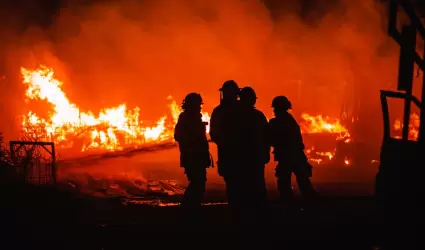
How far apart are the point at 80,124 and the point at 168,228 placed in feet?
52.1

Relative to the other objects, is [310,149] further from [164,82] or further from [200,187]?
[200,187]

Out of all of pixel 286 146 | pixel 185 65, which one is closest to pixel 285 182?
pixel 286 146

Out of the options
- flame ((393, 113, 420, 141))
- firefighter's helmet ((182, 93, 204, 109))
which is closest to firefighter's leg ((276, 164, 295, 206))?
firefighter's helmet ((182, 93, 204, 109))

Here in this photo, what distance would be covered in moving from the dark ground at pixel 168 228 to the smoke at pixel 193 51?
16.1 metres

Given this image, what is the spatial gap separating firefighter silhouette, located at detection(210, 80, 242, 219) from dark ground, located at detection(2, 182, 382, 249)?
41 cm

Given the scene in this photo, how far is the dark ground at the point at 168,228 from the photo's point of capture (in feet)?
15.3

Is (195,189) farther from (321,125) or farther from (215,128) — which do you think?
(321,125)

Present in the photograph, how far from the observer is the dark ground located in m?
4.66

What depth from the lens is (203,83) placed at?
78.2 feet

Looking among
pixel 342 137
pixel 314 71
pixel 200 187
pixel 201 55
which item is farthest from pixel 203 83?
pixel 200 187

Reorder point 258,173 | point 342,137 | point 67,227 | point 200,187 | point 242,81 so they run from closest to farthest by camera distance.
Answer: point 258,173, point 67,227, point 200,187, point 342,137, point 242,81

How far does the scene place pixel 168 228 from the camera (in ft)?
17.0

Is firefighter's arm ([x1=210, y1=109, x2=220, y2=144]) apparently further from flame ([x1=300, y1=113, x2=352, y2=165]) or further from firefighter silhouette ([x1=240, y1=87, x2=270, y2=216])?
flame ([x1=300, y1=113, x2=352, y2=165])

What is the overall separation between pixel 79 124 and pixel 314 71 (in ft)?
40.1
